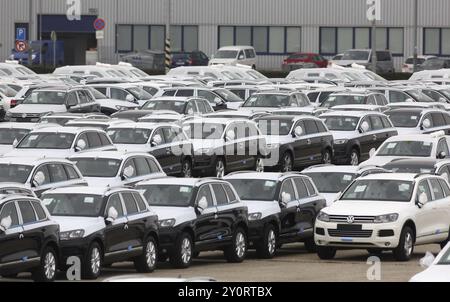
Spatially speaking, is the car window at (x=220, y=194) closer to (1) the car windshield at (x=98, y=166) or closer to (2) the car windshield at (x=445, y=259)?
(1) the car windshield at (x=98, y=166)

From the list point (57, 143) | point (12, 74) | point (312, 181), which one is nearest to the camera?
point (312, 181)

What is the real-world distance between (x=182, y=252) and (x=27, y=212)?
342 centimetres

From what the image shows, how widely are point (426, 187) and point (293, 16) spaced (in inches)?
2464

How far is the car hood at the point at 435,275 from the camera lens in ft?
54.1

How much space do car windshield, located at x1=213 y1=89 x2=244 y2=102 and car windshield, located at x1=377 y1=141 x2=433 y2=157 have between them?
14.6 meters

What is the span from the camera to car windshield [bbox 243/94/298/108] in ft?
147

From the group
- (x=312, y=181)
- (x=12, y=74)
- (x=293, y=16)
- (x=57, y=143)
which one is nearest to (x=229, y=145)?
(x=57, y=143)

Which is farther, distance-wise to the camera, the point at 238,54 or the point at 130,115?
the point at 238,54

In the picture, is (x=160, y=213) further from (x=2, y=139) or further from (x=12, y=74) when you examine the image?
(x=12, y=74)

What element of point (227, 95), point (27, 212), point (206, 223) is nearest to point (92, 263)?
point (27, 212)

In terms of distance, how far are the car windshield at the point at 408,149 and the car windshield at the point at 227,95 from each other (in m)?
14.6

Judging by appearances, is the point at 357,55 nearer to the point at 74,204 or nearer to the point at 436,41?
the point at 436,41

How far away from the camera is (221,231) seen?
2536 cm

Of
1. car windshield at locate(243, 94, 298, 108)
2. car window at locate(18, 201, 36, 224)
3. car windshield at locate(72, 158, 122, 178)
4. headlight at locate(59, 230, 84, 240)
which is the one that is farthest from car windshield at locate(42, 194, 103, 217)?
car windshield at locate(243, 94, 298, 108)
